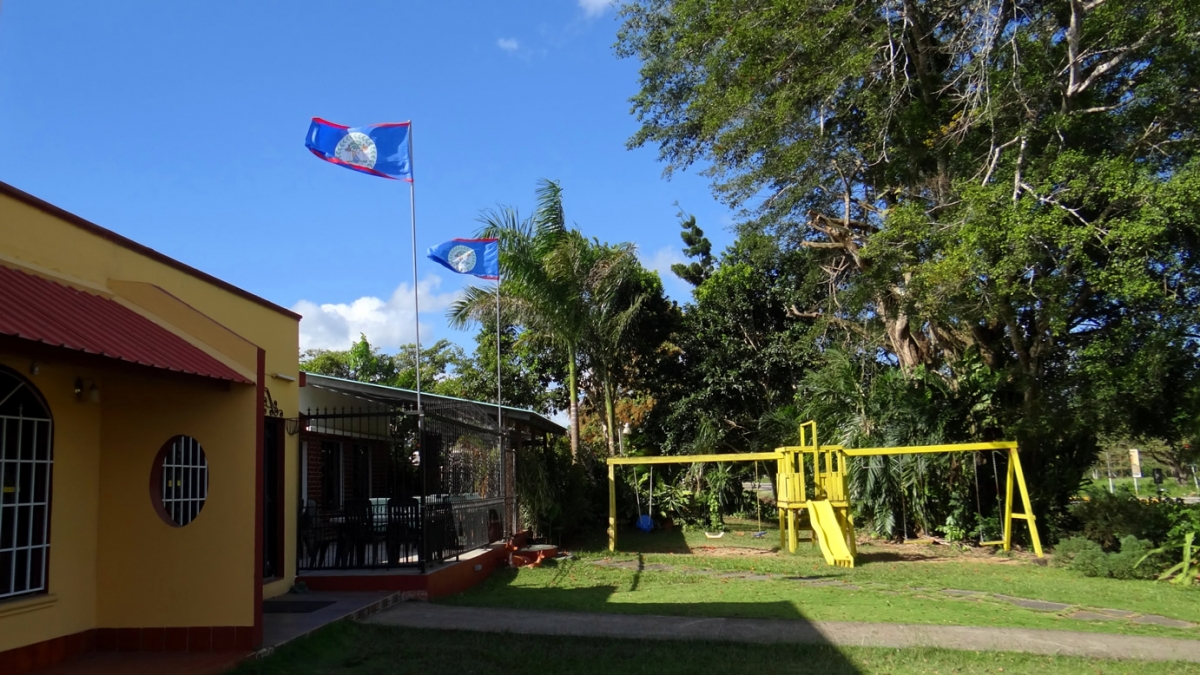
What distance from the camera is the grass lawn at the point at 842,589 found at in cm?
929

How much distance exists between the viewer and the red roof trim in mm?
6613

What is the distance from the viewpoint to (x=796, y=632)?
813cm

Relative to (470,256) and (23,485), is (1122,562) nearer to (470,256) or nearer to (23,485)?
(470,256)

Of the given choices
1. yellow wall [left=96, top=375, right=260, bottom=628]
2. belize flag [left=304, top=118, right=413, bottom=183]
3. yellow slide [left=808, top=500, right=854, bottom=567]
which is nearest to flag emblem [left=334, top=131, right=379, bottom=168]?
belize flag [left=304, top=118, right=413, bottom=183]

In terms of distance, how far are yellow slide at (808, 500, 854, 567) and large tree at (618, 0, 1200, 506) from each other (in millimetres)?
3851

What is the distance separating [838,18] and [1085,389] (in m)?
7.58

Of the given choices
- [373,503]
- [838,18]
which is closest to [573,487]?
[373,503]

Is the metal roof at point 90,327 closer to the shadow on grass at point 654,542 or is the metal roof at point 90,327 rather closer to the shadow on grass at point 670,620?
the shadow on grass at point 670,620

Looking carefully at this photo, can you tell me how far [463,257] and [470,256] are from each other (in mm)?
139

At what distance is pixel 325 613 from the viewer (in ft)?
28.0

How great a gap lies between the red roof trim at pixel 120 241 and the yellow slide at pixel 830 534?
9707 millimetres

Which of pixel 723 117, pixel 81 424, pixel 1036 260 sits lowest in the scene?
pixel 81 424

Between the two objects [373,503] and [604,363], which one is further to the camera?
[604,363]

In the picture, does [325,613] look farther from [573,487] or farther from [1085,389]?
[1085,389]
